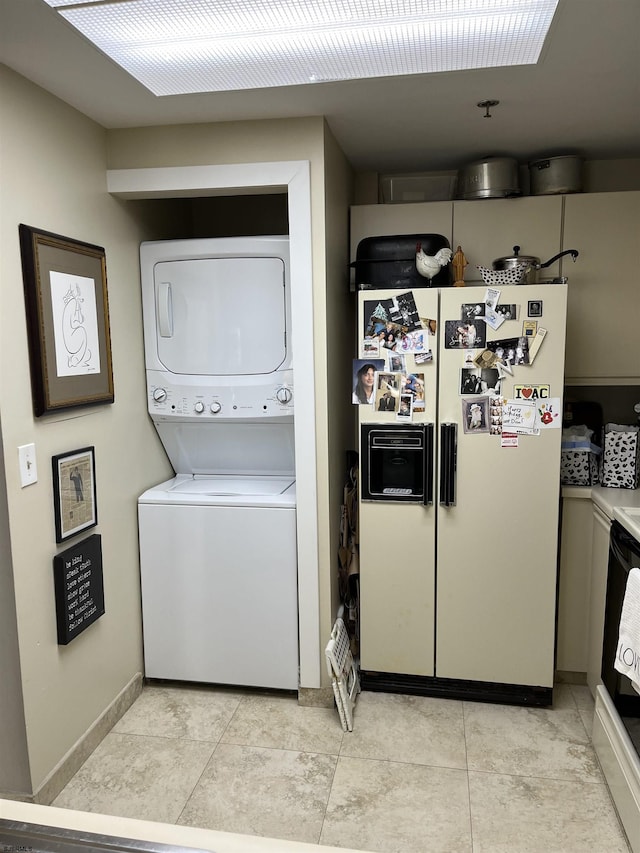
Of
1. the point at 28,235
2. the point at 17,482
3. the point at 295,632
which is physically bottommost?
the point at 295,632

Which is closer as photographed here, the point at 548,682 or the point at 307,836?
the point at 307,836

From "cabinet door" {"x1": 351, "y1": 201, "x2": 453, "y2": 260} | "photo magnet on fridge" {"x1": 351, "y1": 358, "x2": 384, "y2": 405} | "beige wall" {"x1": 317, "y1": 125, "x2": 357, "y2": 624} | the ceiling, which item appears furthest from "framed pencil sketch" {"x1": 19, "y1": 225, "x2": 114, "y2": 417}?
"cabinet door" {"x1": 351, "y1": 201, "x2": 453, "y2": 260}

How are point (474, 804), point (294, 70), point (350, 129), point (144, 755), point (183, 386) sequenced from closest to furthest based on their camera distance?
point (294, 70)
point (474, 804)
point (144, 755)
point (350, 129)
point (183, 386)

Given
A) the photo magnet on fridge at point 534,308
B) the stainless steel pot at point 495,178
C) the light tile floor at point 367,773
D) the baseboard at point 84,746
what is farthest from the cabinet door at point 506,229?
the baseboard at point 84,746

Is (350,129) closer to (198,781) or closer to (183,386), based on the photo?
(183,386)

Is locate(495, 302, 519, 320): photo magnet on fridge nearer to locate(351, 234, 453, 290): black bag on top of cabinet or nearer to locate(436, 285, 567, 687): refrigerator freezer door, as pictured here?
locate(436, 285, 567, 687): refrigerator freezer door

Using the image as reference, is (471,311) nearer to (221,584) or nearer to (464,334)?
(464,334)

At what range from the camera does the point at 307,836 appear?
2018 millimetres

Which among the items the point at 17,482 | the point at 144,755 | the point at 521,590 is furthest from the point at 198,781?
the point at 521,590

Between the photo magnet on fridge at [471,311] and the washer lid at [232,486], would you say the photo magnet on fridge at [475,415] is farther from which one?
the washer lid at [232,486]

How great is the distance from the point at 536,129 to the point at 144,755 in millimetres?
2943

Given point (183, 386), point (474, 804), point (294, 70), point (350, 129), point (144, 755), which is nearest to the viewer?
point (294, 70)

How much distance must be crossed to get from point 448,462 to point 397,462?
21cm

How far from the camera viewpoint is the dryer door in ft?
8.86
